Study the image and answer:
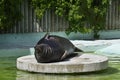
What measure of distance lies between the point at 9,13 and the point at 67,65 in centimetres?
627

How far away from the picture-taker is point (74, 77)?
29.6ft

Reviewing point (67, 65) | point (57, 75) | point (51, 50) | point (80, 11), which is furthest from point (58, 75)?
point (80, 11)

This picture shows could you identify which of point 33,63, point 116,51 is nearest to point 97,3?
point 116,51

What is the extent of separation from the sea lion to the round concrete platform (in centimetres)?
17

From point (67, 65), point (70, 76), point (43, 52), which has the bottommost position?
point (70, 76)

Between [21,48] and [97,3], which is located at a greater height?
[97,3]

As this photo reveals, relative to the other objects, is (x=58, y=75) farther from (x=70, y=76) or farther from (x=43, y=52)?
(x=43, y=52)

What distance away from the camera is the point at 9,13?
1483 centimetres

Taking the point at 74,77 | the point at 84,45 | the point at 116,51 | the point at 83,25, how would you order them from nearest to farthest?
the point at 74,77, the point at 116,51, the point at 84,45, the point at 83,25

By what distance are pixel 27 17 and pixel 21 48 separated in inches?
90.6

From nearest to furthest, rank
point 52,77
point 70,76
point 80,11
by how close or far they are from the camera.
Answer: point 52,77 → point 70,76 → point 80,11

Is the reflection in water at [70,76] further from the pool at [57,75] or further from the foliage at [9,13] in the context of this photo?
the foliage at [9,13]

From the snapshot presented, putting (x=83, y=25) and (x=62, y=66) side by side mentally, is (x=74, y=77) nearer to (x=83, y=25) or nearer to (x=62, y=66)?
(x=62, y=66)

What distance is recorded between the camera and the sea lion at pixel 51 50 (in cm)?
937
